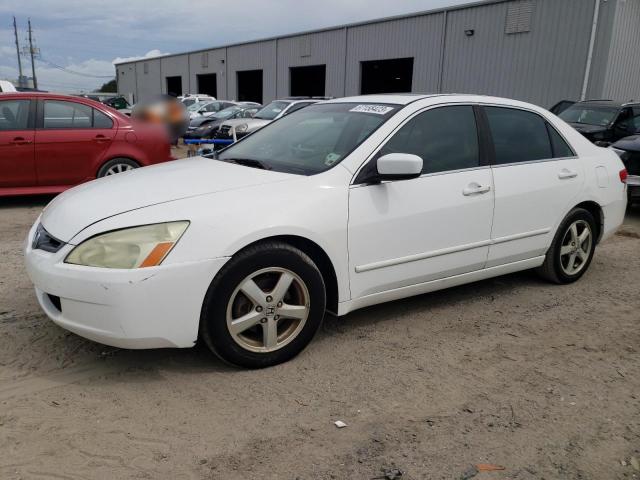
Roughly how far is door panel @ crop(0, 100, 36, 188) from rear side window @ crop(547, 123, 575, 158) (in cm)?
617

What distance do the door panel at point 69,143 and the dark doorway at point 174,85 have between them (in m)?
42.8

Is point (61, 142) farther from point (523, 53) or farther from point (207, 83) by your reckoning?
point (207, 83)

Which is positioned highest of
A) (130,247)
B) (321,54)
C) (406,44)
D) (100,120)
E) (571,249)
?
(406,44)

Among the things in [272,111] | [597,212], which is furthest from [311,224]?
[272,111]

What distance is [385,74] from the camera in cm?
3002

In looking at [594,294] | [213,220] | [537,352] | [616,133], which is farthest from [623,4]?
[213,220]

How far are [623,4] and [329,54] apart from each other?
1461cm

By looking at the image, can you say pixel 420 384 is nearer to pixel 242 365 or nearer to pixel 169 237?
pixel 242 365

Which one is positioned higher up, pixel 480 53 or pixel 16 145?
pixel 480 53

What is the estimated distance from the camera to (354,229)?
327 cm

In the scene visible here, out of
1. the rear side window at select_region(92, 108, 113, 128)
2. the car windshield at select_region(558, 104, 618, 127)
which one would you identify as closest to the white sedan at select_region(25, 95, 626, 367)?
the rear side window at select_region(92, 108, 113, 128)

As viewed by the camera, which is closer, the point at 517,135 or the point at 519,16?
the point at 517,135

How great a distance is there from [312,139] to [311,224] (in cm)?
97

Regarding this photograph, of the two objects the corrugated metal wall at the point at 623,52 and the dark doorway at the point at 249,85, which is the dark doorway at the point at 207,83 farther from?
the corrugated metal wall at the point at 623,52
